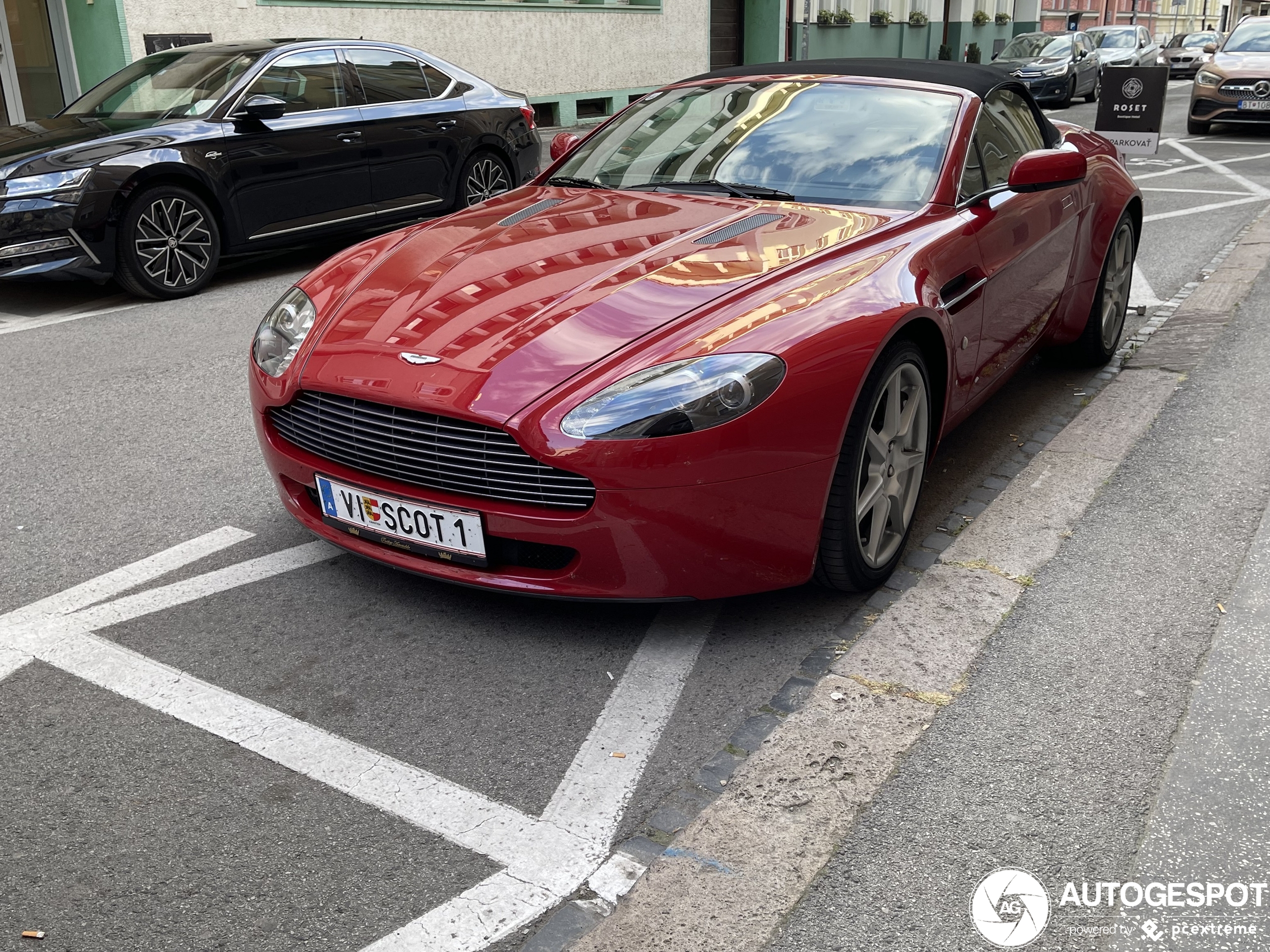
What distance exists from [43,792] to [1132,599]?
9.21 ft

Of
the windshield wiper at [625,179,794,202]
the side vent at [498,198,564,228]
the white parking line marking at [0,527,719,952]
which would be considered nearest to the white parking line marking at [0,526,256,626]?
the white parking line marking at [0,527,719,952]

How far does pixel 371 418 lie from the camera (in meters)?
3.19

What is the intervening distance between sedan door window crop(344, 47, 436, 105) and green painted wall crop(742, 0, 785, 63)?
17093mm

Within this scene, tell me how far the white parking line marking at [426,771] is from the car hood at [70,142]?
4.35m

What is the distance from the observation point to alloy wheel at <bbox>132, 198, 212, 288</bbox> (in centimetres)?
743

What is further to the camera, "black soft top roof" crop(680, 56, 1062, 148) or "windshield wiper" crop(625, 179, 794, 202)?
"black soft top roof" crop(680, 56, 1062, 148)

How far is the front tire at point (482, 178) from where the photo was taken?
31.0ft

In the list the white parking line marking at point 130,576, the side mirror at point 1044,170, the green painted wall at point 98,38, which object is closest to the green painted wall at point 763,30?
the green painted wall at point 98,38

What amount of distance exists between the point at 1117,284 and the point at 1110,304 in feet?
0.45

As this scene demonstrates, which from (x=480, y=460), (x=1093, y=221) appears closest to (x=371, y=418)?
(x=480, y=460)

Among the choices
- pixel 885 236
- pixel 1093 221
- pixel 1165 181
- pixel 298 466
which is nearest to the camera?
pixel 298 466

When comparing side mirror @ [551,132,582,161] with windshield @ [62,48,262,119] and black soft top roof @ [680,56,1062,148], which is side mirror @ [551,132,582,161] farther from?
windshield @ [62,48,262,119]

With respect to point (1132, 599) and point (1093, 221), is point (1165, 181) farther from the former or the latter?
point (1132, 599)

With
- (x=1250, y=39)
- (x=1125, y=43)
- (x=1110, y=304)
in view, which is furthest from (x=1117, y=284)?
(x=1125, y=43)
